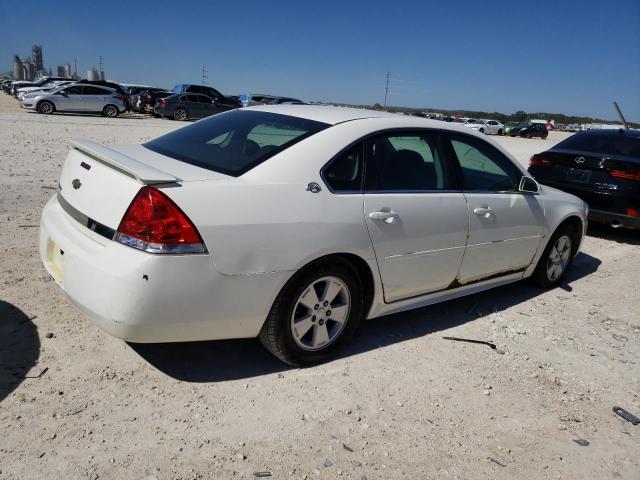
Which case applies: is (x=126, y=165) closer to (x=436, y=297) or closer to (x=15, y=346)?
(x=15, y=346)

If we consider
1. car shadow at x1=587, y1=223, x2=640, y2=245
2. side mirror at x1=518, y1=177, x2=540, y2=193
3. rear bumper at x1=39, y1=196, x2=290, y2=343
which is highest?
side mirror at x1=518, y1=177, x2=540, y2=193

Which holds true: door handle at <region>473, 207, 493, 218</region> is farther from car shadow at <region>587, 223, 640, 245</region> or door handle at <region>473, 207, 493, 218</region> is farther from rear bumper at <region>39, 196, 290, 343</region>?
car shadow at <region>587, 223, 640, 245</region>

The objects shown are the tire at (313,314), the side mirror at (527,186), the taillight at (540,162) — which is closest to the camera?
the tire at (313,314)

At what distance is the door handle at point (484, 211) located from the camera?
3.98 m

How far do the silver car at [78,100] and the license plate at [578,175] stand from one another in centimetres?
2344

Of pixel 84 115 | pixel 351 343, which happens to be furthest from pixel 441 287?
pixel 84 115

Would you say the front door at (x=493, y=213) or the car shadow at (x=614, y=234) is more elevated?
the front door at (x=493, y=213)

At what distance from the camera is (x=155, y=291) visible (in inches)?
101

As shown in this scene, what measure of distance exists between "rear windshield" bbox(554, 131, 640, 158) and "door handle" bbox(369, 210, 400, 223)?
564 cm

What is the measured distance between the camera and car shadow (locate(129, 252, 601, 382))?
320cm

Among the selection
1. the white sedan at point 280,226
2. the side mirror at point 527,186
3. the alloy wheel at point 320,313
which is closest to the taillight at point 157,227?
the white sedan at point 280,226

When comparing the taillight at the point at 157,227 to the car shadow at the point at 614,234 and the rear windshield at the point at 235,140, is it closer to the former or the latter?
the rear windshield at the point at 235,140

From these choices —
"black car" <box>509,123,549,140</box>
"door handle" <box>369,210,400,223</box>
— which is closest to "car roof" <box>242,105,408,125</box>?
"door handle" <box>369,210,400,223</box>

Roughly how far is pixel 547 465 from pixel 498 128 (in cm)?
5263
